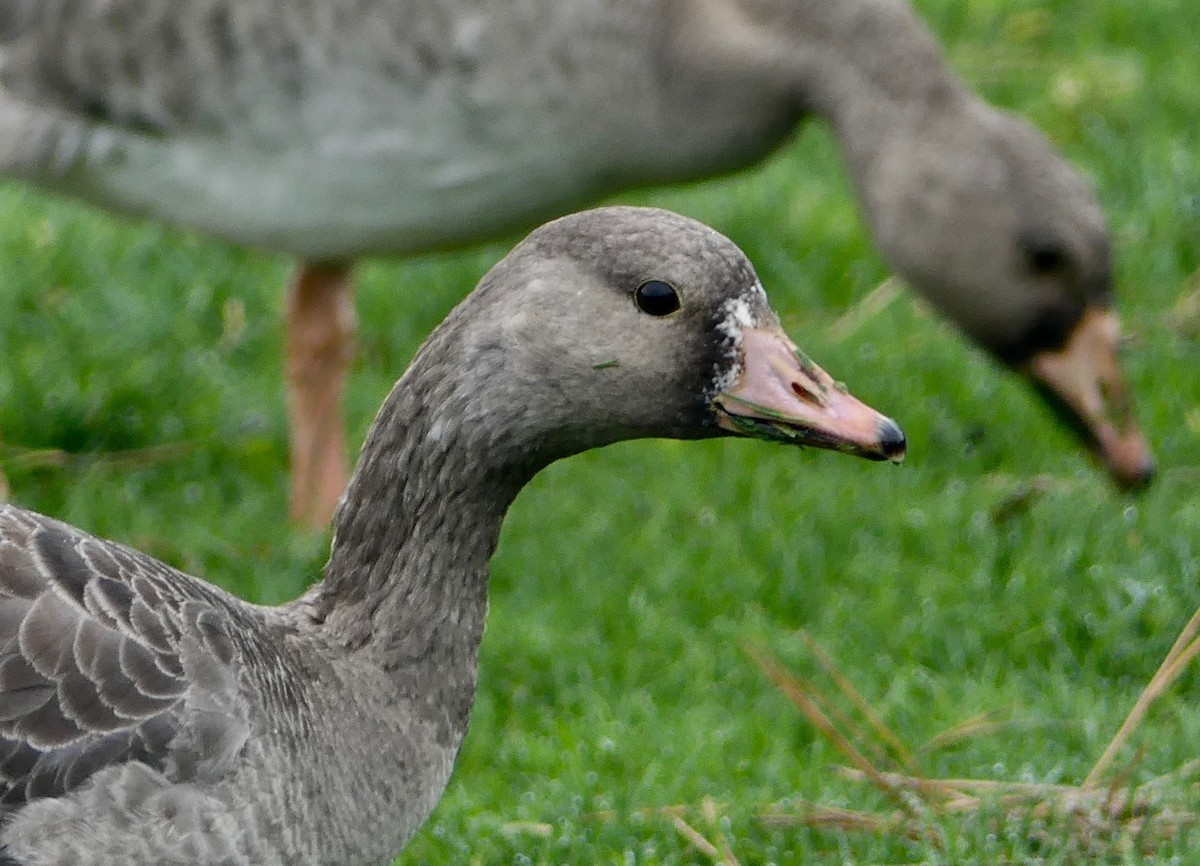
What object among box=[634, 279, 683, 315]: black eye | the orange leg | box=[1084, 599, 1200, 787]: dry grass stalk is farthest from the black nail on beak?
the orange leg

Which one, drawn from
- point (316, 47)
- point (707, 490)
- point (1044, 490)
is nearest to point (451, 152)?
point (316, 47)

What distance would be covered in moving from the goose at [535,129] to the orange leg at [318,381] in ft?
1.36

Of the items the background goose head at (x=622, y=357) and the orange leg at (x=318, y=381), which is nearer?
the background goose head at (x=622, y=357)

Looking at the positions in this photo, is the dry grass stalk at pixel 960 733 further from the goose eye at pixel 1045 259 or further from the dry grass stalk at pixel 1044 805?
the goose eye at pixel 1045 259

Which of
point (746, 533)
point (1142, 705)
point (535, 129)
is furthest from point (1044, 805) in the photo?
point (535, 129)

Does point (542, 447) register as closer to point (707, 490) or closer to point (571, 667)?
point (571, 667)

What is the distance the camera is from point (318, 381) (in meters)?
5.95

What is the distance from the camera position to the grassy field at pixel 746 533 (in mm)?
4293

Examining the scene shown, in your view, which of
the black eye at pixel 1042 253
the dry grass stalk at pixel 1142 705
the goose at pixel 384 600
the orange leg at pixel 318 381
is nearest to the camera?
the goose at pixel 384 600

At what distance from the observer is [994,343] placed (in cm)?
552

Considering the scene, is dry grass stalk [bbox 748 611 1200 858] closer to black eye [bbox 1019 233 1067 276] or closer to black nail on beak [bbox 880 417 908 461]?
black nail on beak [bbox 880 417 908 461]

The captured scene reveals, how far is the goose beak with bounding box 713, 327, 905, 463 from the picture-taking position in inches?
119

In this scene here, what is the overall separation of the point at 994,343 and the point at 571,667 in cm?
143

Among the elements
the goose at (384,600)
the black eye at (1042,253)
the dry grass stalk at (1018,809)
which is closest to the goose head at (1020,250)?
the black eye at (1042,253)
